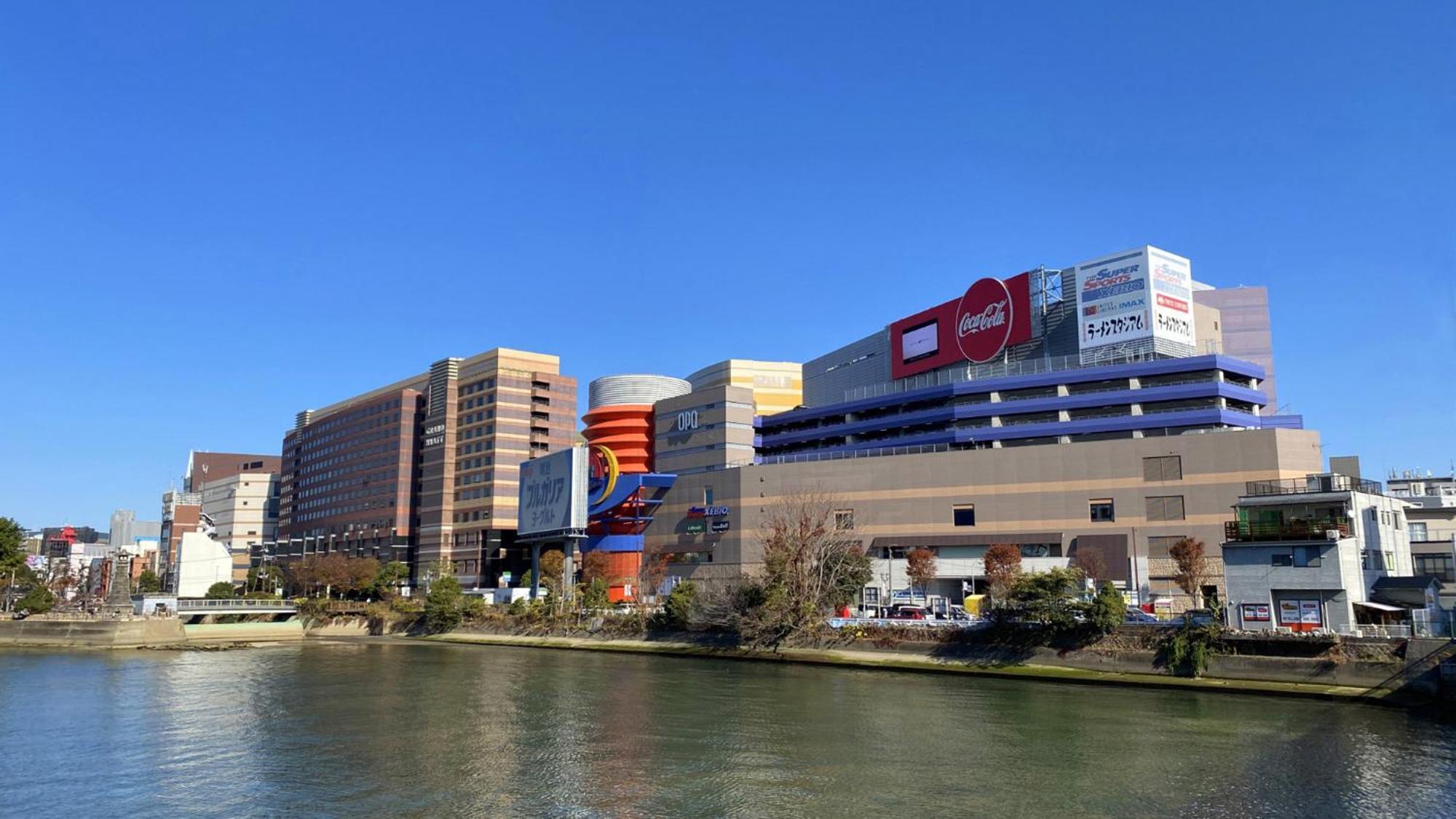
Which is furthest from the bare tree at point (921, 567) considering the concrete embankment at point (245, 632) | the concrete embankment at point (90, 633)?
the concrete embankment at point (90, 633)

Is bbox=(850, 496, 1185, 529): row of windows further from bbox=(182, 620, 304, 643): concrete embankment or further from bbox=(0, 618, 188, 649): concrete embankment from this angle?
bbox=(0, 618, 188, 649): concrete embankment

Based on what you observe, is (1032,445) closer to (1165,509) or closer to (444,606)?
(1165,509)

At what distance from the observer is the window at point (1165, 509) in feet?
353

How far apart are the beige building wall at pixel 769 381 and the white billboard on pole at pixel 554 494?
155ft

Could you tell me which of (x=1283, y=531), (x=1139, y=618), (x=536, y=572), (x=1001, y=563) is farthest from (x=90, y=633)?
(x=1283, y=531)

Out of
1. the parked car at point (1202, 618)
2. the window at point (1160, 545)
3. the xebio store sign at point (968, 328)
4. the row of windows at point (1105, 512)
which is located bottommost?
the parked car at point (1202, 618)

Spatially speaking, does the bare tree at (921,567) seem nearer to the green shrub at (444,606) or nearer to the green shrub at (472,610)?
the green shrub at (472,610)

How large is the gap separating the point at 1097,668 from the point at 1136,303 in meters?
66.2

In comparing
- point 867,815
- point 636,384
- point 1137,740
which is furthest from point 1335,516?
point 636,384

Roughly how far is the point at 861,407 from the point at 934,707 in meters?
94.8

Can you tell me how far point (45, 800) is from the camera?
127 feet

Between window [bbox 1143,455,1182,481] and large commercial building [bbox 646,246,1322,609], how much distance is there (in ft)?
0.60

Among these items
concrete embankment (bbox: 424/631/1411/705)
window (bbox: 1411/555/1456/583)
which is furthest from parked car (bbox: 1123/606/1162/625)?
window (bbox: 1411/555/1456/583)

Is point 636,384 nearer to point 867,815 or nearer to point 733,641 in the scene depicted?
point 733,641
